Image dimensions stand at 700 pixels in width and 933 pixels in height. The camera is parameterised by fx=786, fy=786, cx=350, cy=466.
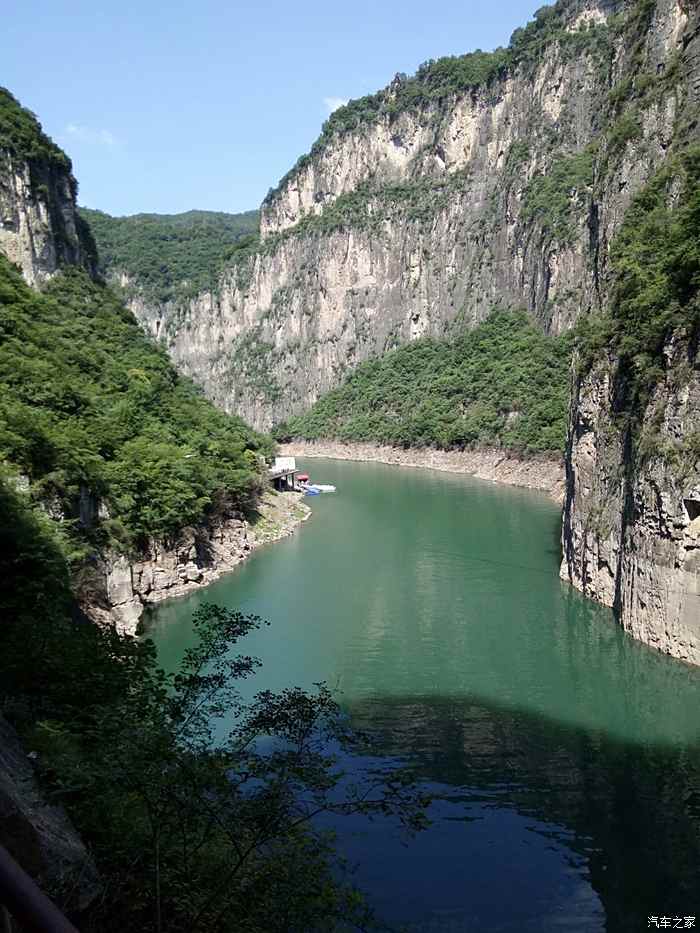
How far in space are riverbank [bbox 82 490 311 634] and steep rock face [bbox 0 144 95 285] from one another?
737 inches

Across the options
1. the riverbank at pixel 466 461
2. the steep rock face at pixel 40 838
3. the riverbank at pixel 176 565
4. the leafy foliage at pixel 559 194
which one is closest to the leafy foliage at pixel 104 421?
the riverbank at pixel 176 565

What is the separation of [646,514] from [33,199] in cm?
3905

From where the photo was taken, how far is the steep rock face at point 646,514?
22.2 meters

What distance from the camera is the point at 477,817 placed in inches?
589

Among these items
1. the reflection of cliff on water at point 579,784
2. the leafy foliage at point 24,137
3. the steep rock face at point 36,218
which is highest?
the leafy foliage at point 24,137

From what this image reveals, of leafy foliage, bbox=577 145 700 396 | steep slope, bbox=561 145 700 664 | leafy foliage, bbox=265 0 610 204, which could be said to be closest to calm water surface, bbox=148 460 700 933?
steep slope, bbox=561 145 700 664

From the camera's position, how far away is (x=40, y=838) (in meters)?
6.80

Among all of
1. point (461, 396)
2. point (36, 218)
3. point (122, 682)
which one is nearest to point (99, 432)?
point (122, 682)

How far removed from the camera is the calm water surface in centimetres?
1287

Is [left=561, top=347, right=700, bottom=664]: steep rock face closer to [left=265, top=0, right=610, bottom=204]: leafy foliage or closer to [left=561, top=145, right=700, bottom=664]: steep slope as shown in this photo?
[left=561, top=145, right=700, bottom=664]: steep slope

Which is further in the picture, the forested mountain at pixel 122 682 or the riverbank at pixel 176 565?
the riverbank at pixel 176 565

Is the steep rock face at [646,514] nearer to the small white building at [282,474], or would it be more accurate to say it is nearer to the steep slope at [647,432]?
the steep slope at [647,432]

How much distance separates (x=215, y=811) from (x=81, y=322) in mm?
39789

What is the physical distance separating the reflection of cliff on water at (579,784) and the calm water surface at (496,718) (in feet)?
0.13
